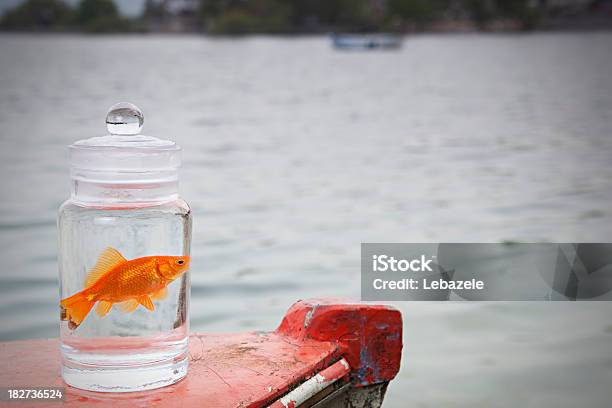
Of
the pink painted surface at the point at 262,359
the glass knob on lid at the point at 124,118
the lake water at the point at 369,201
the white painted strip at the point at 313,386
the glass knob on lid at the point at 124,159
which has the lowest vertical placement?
the lake water at the point at 369,201

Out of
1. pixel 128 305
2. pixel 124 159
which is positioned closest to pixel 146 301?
pixel 128 305

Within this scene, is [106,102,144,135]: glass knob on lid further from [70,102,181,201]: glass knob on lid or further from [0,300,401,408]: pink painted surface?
[0,300,401,408]: pink painted surface

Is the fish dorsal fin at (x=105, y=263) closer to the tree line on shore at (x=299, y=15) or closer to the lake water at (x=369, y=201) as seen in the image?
the lake water at (x=369, y=201)

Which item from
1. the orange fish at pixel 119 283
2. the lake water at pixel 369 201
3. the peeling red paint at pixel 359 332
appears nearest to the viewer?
the orange fish at pixel 119 283

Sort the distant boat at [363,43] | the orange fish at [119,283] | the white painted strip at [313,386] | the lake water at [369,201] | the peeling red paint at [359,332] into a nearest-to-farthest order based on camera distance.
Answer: the orange fish at [119,283]
the white painted strip at [313,386]
the peeling red paint at [359,332]
the lake water at [369,201]
the distant boat at [363,43]

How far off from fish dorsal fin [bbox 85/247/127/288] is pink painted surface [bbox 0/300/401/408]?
0.87 ft

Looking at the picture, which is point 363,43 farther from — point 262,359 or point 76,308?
point 76,308

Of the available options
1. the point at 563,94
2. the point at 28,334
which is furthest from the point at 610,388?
the point at 563,94

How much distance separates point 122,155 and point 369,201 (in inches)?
344

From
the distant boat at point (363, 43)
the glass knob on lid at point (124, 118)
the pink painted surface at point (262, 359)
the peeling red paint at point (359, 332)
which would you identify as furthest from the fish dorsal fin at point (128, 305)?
the distant boat at point (363, 43)

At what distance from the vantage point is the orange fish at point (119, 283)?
2229 mm

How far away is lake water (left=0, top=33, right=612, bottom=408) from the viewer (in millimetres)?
5875

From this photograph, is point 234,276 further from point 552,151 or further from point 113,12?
point 113,12

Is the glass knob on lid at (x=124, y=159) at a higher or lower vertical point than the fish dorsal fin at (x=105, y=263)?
higher
